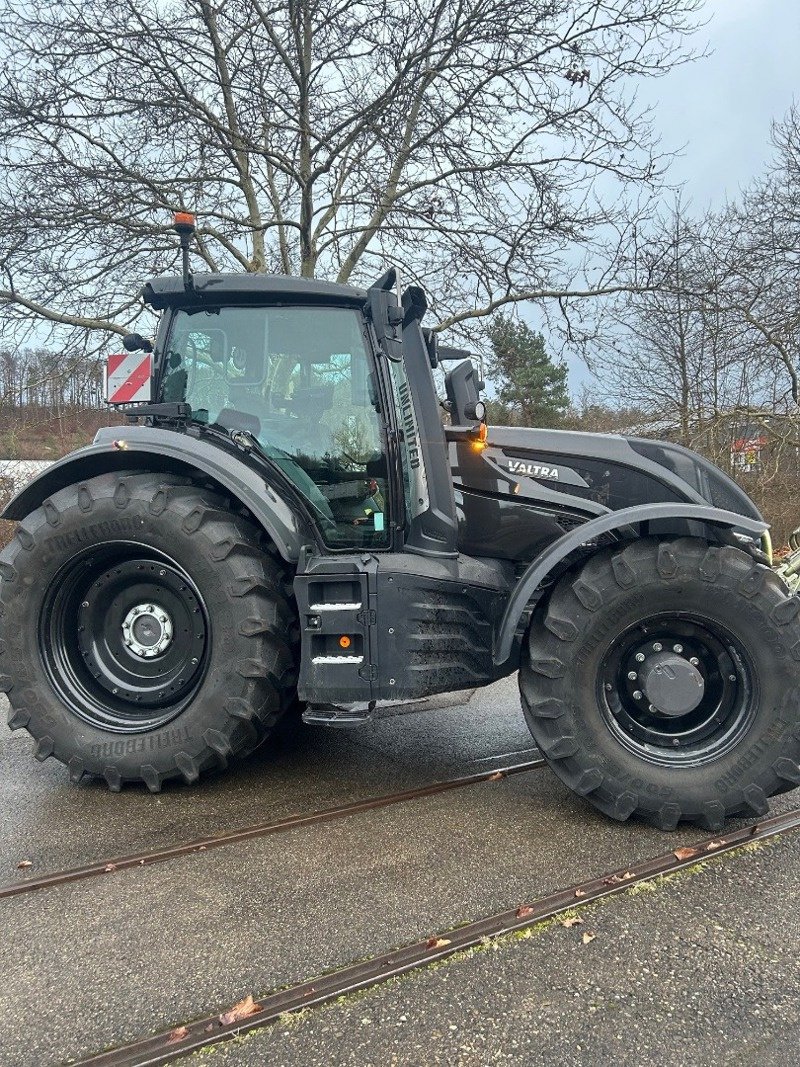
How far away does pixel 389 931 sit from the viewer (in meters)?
2.35

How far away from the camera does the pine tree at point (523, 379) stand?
37.8 feet

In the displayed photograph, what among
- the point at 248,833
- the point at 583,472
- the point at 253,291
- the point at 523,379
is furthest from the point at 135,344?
the point at 523,379

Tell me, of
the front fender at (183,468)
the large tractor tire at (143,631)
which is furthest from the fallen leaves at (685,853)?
the front fender at (183,468)

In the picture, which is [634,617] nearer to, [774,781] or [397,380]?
[774,781]

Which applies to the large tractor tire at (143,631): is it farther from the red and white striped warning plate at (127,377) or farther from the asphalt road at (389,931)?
the red and white striped warning plate at (127,377)

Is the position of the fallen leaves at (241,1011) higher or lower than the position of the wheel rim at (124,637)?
lower

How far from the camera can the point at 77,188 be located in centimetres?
966

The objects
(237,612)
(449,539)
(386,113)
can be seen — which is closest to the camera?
(237,612)

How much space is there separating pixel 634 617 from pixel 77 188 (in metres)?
9.50

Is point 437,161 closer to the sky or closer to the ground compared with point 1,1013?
closer to the sky

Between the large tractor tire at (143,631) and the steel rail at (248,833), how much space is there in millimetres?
→ 407

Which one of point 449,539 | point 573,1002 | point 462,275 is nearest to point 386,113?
point 462,275

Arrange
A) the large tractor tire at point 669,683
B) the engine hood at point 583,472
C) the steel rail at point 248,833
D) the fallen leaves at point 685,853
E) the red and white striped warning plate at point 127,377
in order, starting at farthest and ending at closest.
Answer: the red and white striped warning plate at point 127,377 < the engine hood at point 583,472 < the large tractor tire at point 669,683 < the fallen leaves at point 685,853 < the steel rail at point 248,833

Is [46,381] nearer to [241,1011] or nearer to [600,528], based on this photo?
[600,528]
